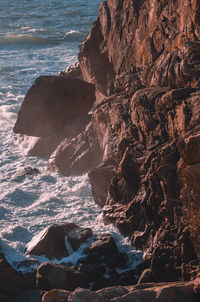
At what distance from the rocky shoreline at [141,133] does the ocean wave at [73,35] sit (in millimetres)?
13218

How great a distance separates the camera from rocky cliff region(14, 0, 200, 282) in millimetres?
6418

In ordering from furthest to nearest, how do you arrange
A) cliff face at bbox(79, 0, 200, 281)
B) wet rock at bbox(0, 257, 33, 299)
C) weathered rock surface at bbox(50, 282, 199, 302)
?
wet rock at bbox(0, 257, 33, 299), cliff face at bbox(79, 0, 200, 281), weathered rock surface at bbox(50, 282, 199, 302)

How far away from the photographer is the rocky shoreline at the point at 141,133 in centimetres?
614

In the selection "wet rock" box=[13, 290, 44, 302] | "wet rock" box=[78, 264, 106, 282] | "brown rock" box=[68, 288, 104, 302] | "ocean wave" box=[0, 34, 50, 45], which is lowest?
"wet rock" box=[13, 290, 44, 302]

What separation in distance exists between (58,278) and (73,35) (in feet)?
69.3

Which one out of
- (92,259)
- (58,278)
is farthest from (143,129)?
(58,278)

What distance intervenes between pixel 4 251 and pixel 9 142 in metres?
5.67

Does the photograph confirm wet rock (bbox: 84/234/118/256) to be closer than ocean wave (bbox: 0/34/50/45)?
Yes

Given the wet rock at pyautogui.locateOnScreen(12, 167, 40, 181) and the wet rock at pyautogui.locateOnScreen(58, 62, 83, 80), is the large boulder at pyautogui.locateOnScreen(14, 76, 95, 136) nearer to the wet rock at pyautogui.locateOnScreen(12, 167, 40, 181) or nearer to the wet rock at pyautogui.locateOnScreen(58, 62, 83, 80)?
the wet rock at pyautogui.locateOnScreen(12, 167, 40, 181)

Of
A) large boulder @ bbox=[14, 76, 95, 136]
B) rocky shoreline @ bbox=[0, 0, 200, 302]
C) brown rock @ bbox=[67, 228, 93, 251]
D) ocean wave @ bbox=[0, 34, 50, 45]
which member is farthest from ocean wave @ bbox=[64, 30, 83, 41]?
brown rock @ bbox=[67, 228, 93, 251]

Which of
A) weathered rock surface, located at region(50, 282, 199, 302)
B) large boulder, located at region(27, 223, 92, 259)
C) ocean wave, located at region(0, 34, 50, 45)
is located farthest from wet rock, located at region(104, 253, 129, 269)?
ocean wave, located at region(0, 34, 50, 45)

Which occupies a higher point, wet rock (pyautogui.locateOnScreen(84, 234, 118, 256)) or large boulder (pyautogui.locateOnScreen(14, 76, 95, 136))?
large boulder (pyautogui.locateOnScreen(14, 76, 95, 136))

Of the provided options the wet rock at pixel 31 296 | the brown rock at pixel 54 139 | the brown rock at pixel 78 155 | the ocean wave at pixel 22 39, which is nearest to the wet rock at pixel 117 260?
the wet rock at pixel 31 296

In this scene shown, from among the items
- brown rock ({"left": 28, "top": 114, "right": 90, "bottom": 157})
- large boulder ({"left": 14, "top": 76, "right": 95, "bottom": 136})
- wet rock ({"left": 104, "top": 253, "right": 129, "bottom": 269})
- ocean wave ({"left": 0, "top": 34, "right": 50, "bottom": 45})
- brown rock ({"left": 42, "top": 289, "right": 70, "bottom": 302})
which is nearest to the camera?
brown rock ({"left": 42, "top": 289, "right": 70, "bottom": 302})
